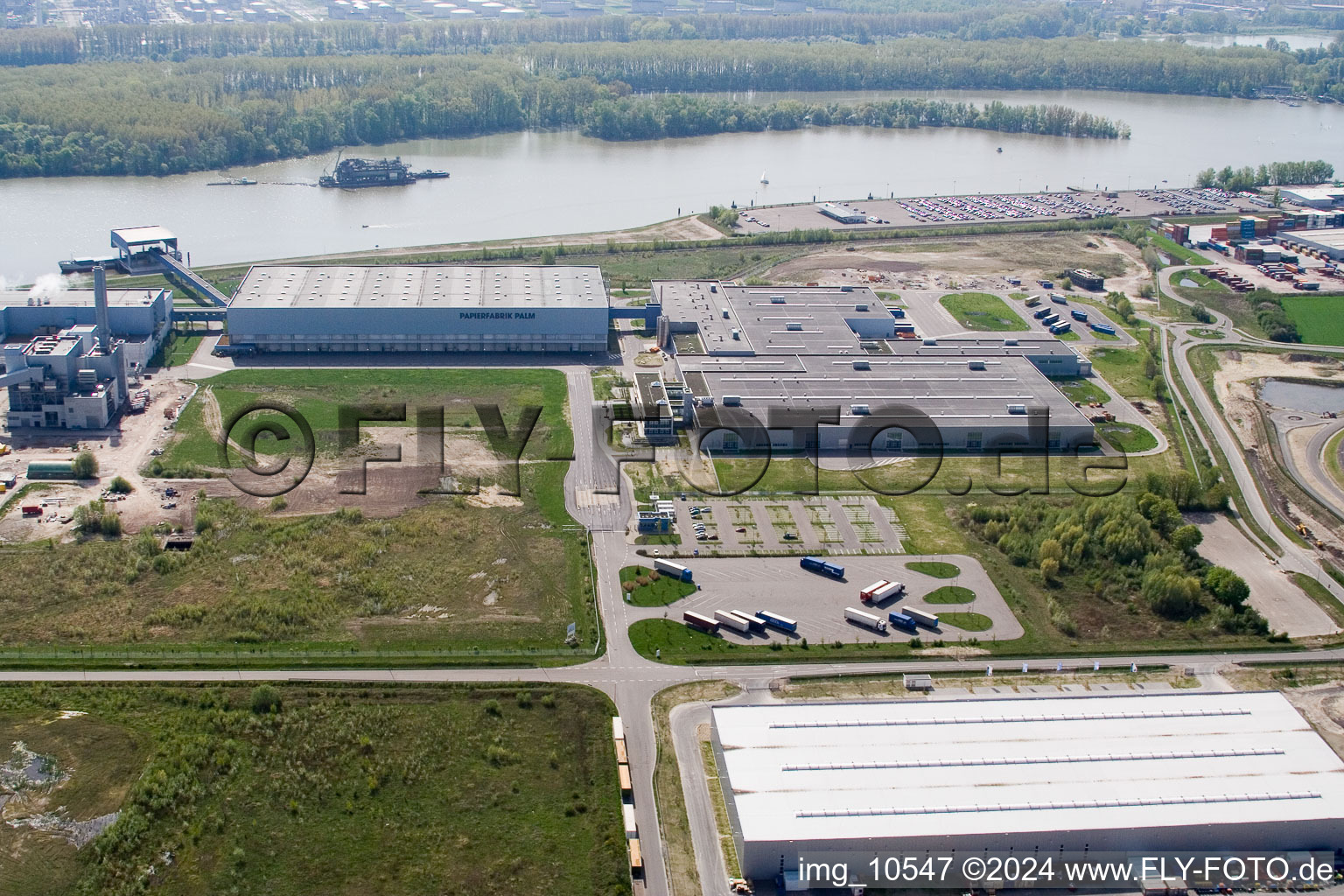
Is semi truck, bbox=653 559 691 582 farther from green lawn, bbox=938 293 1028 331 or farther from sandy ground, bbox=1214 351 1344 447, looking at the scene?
green lawn, bbox=938 293 1028 331

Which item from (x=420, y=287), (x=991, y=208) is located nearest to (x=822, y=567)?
(x=420, y=287)

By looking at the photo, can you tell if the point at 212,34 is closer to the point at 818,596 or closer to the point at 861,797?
the point at 818,596

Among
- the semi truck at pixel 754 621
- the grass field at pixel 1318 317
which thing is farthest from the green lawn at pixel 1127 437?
the semi truck at pixel 754 621

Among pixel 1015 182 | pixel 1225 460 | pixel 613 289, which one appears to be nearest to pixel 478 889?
pixel 1225 460

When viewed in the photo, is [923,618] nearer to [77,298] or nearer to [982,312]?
[982,312]

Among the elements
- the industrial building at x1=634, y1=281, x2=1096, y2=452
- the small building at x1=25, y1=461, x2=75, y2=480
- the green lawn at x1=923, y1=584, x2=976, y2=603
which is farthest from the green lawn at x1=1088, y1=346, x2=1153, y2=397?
the small building at x1=25, y1=461, x2=75, y2=480

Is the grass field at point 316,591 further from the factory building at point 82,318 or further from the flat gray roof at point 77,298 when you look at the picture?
the flat gray roof at point 77,298
